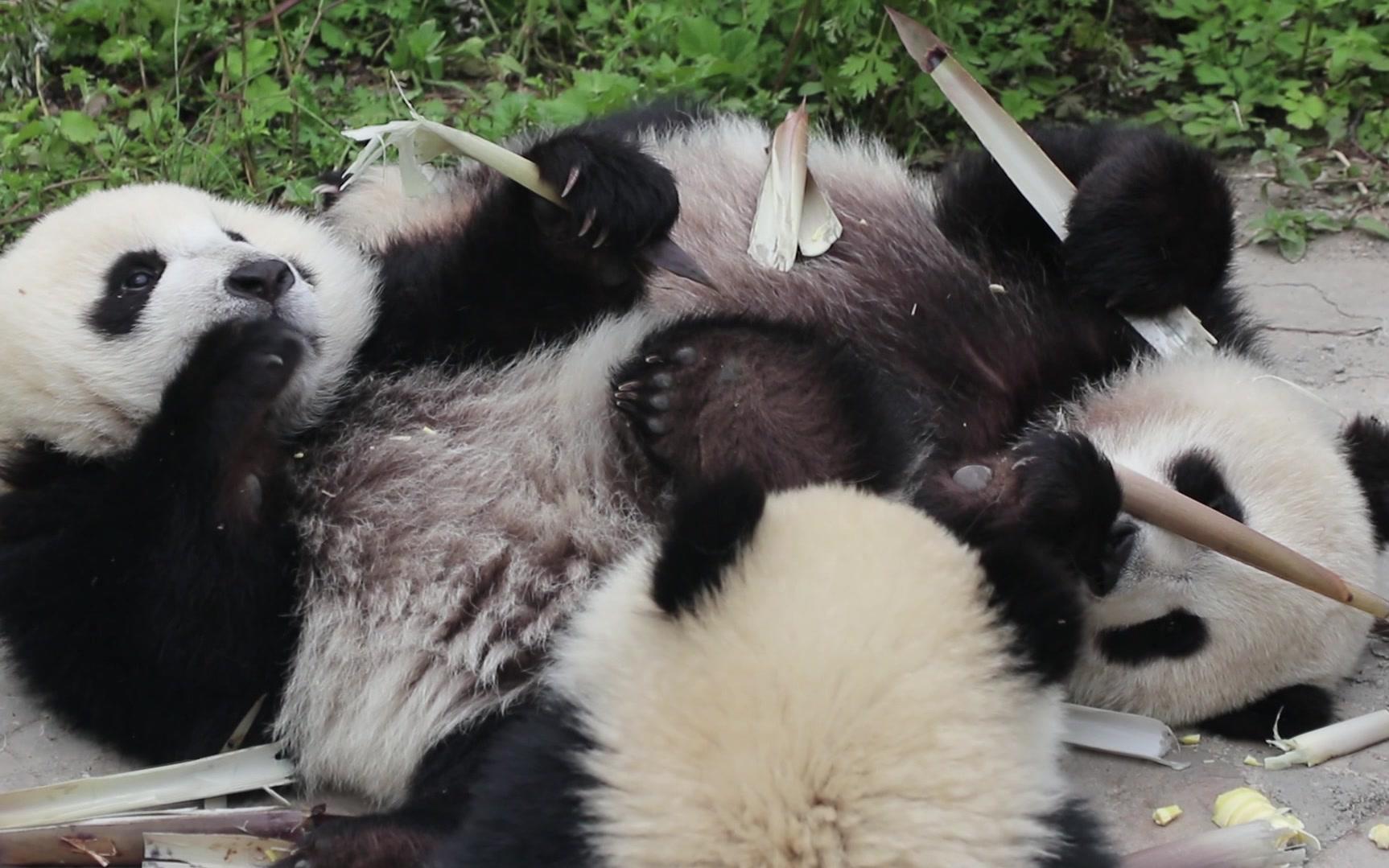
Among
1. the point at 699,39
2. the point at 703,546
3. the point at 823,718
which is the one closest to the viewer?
the point at 823,718

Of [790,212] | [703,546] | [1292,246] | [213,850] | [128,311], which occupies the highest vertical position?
[703,546]

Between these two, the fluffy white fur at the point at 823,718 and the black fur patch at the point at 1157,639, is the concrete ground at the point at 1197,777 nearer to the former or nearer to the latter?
the black fur patch at the point at 1157,639

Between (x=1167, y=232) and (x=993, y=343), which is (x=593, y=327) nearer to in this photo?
(x=993, y=343)

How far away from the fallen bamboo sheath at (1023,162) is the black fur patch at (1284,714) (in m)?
0.79

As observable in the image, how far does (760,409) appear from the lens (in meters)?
2.85

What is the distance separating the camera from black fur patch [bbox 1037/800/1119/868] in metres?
2.06

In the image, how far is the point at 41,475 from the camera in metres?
2.94

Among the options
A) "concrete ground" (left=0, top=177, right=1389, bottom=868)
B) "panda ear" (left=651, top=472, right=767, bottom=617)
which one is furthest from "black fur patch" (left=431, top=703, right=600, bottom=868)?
"concrete ground" (left=0, top=177, right=1389, bottom=868)

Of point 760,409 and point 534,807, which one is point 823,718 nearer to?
point 534,807

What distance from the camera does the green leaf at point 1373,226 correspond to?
180 inches

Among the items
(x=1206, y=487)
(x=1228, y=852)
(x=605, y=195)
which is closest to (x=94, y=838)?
(x=605, y=195)

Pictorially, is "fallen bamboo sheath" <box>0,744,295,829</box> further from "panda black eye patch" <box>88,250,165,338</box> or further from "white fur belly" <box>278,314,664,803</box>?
"panda black eye patch" <box>88,250,165,338</box>

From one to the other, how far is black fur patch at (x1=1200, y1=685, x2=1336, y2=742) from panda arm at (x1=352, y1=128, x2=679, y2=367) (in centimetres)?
151

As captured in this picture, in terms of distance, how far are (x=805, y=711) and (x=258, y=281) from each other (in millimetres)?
1607
